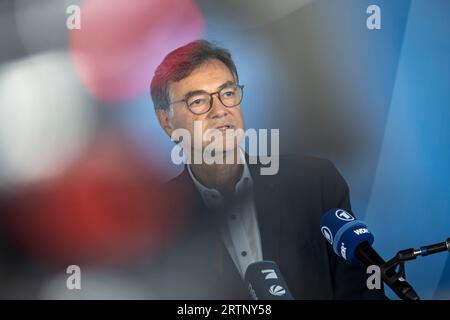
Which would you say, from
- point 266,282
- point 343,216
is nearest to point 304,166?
point 343,216

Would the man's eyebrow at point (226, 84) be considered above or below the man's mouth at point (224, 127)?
above

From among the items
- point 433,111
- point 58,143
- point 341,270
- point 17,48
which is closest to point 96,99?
point 58,143

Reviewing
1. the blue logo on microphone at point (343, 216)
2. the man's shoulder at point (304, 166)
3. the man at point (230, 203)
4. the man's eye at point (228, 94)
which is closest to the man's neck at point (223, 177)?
the man at point (230, 203)

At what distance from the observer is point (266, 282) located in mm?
2723

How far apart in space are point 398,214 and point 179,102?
1.32 m

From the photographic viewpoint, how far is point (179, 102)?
293 cm

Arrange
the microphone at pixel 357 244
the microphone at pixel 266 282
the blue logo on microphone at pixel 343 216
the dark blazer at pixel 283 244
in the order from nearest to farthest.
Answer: the microphone at pixel 357 244
the blue logo on microphone at pixel 343 216
the microphone at pixel 266 282
the dark blazer at pixel 283 244

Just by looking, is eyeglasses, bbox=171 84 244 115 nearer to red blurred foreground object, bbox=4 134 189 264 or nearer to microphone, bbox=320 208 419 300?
red blurred foreground object, bbox=4 134 189 264

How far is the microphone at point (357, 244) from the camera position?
6.07 feet

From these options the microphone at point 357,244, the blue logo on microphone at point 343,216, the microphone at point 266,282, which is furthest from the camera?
the microphone at point 266,282

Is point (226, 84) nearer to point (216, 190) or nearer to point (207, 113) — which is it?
point (207, 113)

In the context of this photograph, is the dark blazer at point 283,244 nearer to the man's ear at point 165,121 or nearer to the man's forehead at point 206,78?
the man's ear at point 165,121

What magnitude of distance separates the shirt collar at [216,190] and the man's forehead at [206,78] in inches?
15.3
